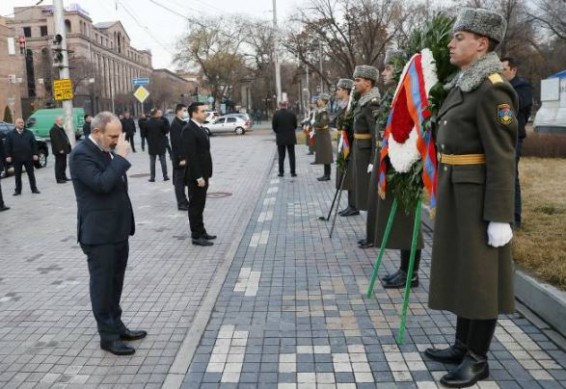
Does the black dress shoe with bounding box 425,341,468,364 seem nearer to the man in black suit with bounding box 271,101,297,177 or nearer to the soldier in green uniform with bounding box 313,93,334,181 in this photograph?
the soldier in green uniform with bounding box 313,93,334,181

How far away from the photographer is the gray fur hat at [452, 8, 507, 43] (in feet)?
11.4

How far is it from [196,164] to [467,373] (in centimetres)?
491

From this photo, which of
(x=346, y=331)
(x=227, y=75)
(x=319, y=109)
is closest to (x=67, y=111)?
(x=319, y=109)

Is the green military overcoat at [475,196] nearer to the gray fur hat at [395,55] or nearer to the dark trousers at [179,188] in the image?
the gray fur hat at [395,55]

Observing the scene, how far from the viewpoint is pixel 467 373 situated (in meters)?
3.74

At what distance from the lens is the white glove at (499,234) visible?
3430mm

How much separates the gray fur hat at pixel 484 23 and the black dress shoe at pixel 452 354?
209 centimetres

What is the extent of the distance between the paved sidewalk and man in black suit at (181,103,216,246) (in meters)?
1.10

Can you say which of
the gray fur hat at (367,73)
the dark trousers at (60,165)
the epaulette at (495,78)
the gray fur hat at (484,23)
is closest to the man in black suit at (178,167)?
the gray fur hat at (367,73)

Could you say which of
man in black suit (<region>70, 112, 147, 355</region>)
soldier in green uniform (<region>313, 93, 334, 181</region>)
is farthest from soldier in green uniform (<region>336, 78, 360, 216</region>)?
soldier in green uniform (<region>313, 93, 334, 181</region>)

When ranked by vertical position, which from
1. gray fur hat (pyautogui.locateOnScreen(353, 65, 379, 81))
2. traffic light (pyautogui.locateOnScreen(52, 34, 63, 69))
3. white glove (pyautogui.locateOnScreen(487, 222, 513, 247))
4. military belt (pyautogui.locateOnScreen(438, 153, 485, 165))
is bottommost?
white glove (pyautogui.locateOnScreen(487, 222, 513, 247))

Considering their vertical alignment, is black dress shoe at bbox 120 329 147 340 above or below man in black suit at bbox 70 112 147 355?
below

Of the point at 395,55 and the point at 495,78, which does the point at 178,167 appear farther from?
the point at 495,78

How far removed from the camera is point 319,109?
50.5 feet
